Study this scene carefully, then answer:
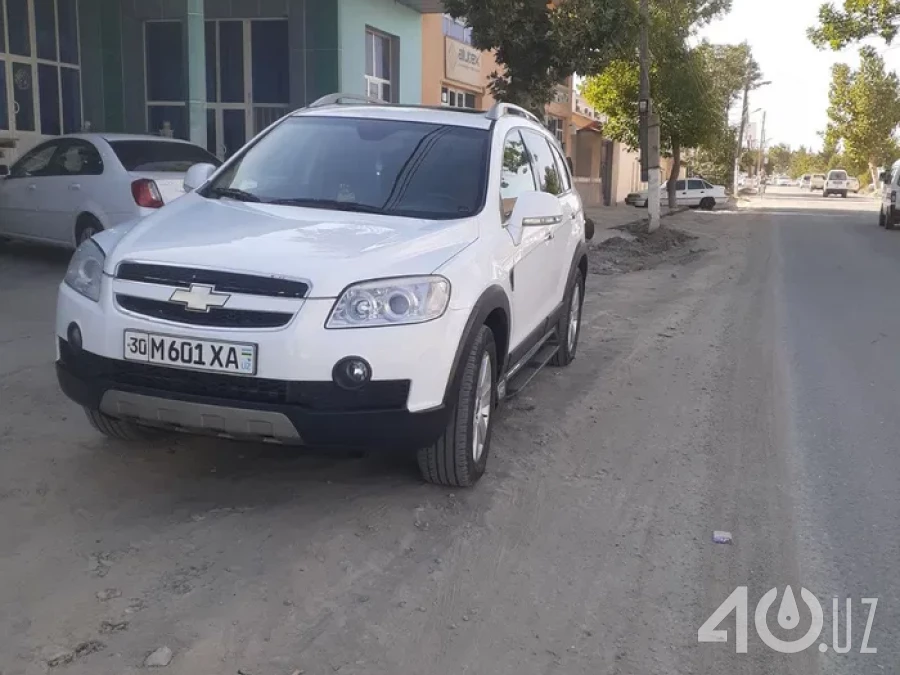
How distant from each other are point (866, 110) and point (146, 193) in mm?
74791

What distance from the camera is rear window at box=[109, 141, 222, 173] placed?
10.1m

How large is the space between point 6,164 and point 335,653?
13114 millimetres

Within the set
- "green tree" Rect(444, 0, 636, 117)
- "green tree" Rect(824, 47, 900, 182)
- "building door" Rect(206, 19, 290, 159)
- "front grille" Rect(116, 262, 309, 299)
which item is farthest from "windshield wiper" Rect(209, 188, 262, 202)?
"green tree" Rect(824, 47, 900, 182)

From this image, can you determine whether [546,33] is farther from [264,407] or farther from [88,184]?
[264,407]

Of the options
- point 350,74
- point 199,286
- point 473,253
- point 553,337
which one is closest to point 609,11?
point 350,74

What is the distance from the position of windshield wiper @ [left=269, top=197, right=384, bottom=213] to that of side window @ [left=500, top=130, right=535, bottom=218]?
73 centimetres

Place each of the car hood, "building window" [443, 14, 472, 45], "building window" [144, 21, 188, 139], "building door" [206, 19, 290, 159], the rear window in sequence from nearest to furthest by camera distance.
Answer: the car hood
the rear window
"building window" [144, 21, 188, 139]
"building door" [206, 19, 290, 159]
"building window" [443, 14, 472, 45]

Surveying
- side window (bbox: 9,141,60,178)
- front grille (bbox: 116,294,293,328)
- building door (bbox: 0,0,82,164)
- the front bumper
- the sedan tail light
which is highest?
building door (bbox: 0,0,82,164)

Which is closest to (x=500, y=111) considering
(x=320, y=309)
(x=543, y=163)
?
(x=543, y=163)

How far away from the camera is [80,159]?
1041 centimetres

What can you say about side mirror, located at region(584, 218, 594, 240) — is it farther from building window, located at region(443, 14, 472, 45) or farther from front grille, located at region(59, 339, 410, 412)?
building window, located at region(443, 14, 472, 45)

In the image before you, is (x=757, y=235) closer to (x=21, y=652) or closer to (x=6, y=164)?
(x=6, y=164)

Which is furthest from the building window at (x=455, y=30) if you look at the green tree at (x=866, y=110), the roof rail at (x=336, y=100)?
the green tree at (x=866, y=110)

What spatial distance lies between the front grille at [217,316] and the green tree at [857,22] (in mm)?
26976
